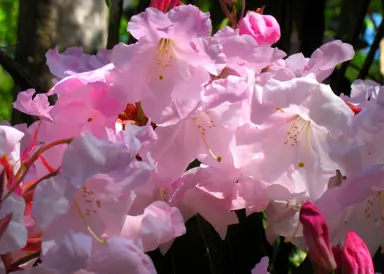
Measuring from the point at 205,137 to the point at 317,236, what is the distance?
0.14 m

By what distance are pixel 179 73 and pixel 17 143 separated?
0.15m

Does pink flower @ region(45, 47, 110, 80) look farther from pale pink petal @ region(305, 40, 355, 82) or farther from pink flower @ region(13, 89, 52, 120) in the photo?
pale pink petal @ region(305, 40, 355, 82)

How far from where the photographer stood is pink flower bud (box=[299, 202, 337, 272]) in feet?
1.72

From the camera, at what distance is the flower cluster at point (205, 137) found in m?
A: 0.54

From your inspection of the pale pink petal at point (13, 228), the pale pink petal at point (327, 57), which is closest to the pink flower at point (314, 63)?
the pale pink petal at point (327, 57)

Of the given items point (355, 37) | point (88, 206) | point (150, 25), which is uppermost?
point (150, 25)

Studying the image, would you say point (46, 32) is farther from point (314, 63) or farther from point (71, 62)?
point (314, 63)

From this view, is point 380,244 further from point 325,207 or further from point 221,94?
point 221,94

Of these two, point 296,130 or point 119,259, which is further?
point 296,130

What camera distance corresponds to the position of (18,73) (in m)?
0.95

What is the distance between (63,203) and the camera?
496mm

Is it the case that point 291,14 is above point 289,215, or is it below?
below

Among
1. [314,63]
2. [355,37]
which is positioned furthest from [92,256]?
[355,37]

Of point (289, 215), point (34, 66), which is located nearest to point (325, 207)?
point (289, 215)
